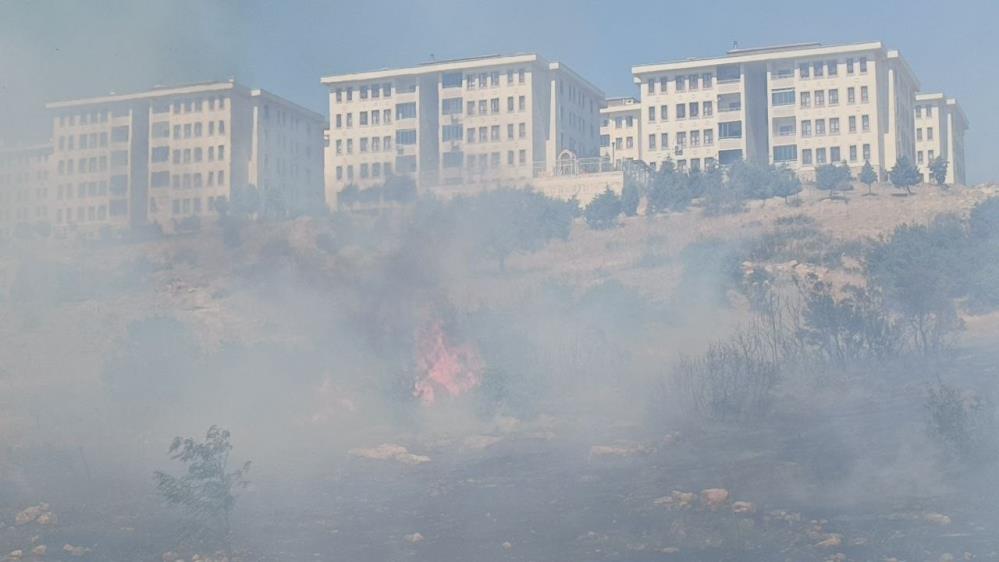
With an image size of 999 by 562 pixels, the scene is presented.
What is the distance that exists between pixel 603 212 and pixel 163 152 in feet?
69.8

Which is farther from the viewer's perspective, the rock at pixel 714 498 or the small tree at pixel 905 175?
the small tree at pixel 905 175

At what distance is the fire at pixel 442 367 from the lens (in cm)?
1698

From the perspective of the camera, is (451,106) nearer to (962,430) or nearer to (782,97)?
(782,97)

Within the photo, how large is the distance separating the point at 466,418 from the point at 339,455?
8.16ft

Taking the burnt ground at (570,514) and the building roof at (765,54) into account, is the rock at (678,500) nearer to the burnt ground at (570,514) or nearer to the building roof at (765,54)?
the burnt ground at (570,514)

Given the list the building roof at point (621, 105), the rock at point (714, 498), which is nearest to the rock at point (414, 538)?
the rock at point (714, 498)

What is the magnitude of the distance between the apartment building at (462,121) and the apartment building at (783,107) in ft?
13.0

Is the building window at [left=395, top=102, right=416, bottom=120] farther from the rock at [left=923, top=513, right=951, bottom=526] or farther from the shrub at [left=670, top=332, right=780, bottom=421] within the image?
the rock at [left=923, top=513, right=951, bottom=526]

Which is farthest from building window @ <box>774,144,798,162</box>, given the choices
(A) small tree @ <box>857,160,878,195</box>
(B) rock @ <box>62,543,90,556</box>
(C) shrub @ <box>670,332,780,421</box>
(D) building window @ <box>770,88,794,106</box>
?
(B) rock @ <box>62,543,90,556</box>

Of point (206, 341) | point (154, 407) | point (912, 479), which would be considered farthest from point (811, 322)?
point (206, 341)

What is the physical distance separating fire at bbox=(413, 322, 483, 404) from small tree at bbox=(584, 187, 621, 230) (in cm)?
2122

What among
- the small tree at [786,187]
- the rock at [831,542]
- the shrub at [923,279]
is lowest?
the rock at [831,542]

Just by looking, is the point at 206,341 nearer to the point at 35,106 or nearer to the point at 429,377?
the point at 429,377

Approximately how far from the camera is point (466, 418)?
54.1 ft
